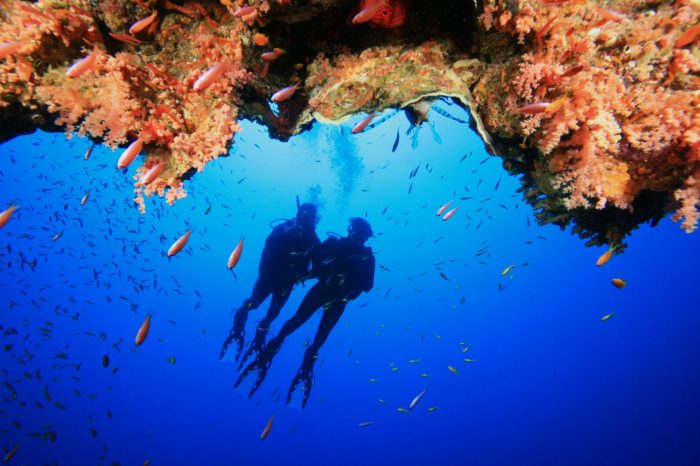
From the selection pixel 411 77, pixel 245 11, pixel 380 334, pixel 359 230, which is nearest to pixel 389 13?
pixel 411 77

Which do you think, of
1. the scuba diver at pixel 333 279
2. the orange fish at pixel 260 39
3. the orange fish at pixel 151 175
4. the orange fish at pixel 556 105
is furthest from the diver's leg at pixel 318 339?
the orange fish at pixel 556 105

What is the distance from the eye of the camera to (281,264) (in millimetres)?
9172

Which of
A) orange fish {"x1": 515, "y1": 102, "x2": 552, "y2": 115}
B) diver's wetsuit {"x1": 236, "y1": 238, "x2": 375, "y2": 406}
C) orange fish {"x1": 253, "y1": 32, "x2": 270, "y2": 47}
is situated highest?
orange fish {"x1": 253, "y1": 32, "x2": 270, "y2": 47}

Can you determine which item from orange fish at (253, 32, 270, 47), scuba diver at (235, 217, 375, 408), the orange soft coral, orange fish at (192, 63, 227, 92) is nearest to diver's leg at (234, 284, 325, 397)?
scuba diver at (235, 217, 375, 408)

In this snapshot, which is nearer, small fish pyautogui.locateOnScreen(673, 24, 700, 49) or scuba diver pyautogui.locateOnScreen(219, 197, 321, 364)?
small fish pyautogui.locateOnScreen(673, 24, 700, 49)

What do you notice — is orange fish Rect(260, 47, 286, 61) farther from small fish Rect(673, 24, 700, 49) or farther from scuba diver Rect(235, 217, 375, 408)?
scuba diver Rect(235, 217, 375, 408)

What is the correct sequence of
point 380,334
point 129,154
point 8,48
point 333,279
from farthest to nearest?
point 380,334
point 333,279
point 129,154
point 8,48

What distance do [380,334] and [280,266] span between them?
35.0 m

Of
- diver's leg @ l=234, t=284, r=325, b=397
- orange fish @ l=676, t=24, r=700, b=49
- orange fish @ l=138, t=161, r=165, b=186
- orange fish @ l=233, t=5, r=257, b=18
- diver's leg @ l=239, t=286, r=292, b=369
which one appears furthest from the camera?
diver's leg @ l=239, t=286, r=292, b=369

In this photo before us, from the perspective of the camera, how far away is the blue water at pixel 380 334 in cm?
5044

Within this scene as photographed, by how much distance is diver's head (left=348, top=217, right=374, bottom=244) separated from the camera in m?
9.00

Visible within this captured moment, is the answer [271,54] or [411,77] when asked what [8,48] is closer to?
[271,54]

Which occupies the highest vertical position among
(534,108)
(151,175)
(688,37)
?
(688,37)

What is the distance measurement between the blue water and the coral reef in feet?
109
